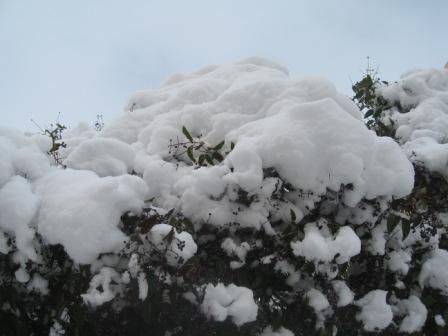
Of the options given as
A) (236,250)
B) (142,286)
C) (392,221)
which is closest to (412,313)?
(392,221)

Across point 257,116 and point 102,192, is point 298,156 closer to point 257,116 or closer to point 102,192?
point 257,116

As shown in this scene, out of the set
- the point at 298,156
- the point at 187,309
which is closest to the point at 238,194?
the point at 298,156

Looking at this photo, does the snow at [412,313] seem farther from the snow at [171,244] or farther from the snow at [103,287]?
the snow at [103,287]

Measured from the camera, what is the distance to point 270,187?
1714 mm

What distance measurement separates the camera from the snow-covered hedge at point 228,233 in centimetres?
148

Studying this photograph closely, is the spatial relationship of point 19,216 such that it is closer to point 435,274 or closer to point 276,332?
point 276,332

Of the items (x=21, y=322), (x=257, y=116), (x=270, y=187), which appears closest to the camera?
(x=21, y=322)

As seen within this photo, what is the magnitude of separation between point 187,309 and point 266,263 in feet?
1.32

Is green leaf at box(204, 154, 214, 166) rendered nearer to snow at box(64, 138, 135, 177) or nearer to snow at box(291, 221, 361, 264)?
snow at box(64, 138, 135, 177)

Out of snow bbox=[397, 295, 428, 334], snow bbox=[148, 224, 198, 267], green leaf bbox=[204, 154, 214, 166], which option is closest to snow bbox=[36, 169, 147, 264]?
snow bbox=[148, 224, 198, 267]

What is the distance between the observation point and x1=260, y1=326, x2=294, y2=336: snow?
5.34 feet

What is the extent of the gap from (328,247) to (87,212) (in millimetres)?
985

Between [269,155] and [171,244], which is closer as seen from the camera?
[171,244]

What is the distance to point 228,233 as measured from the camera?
5.70 feet
